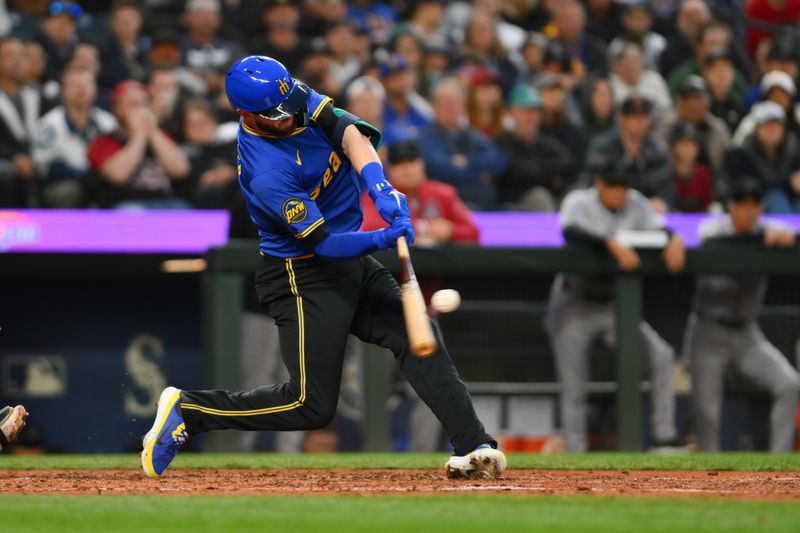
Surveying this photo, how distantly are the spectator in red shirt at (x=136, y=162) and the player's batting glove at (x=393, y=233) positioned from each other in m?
4.35

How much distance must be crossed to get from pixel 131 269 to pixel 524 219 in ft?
9.10

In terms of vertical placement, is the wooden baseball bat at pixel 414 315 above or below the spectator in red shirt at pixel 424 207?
below

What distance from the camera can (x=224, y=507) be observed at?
15.4 feet

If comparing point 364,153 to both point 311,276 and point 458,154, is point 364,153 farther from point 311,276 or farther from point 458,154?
point 458,154

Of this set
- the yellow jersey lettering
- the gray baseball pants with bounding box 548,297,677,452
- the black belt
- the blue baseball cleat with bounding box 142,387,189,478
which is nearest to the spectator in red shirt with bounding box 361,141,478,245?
the gray baseball pants with bounding box 548,297,677,452

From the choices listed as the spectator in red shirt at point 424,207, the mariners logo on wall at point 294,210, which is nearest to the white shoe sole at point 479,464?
the mariners logo on wall at point 294,210

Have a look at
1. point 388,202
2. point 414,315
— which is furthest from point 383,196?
point 414,315

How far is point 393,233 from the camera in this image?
5.34m

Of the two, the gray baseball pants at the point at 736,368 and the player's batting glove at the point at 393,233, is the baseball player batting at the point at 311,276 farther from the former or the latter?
the gray baseball pants at the point at 736,368

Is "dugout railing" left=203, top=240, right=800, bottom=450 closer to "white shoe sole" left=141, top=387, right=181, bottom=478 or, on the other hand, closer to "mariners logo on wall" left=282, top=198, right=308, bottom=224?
"white shoe sole" left=141, top=387, right=181, bottom=478

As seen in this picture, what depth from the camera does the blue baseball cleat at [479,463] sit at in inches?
221

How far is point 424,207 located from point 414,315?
339cm

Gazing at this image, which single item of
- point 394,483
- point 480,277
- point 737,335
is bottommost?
point 394,483

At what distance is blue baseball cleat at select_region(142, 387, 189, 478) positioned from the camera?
5.77 m
